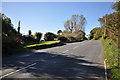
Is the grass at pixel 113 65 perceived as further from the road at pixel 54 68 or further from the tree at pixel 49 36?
the tree at pixel 49 36

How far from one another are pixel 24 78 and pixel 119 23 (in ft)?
36.4

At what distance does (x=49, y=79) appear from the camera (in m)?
5.96

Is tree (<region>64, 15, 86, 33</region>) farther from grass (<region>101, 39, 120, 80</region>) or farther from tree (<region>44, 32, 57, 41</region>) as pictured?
grass (<region>101, 39, 120, 80</region>)

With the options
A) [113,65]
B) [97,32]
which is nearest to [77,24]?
[97,32]

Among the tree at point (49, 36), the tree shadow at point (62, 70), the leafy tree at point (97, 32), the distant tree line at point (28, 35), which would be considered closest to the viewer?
the tree shadow at point (62, 70)

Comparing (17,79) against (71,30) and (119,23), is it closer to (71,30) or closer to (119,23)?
(119,23)

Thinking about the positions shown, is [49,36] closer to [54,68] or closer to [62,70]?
[54,68]

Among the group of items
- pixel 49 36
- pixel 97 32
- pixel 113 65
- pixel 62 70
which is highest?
pixel 97 32

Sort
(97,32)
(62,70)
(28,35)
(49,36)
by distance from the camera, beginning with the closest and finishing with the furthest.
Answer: (62,70)
(28,35)
(49,36)
(97,32)

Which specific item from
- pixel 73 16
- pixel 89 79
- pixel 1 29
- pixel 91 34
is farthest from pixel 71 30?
pixel 89 79

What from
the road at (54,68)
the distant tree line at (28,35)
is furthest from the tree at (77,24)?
the road at (54,68)

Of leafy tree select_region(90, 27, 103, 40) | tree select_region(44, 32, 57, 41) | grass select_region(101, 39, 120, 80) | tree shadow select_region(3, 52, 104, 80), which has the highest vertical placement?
leafy tree select_region(90, 27, 103, 40)

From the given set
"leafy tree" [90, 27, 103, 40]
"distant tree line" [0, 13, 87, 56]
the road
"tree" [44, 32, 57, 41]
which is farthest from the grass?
"tree" [44, 32, 57, 41]

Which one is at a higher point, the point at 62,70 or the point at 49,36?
the point at 49,36
